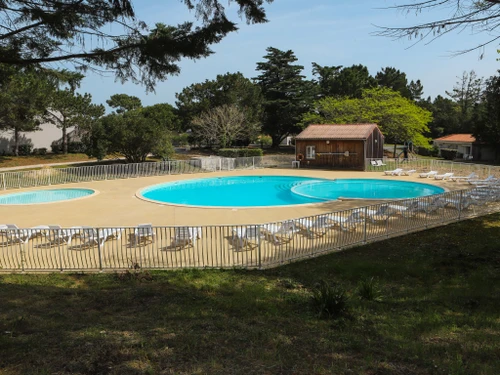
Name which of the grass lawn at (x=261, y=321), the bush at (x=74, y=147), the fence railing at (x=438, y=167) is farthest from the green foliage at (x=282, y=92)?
the grass lawn at (x=261, y=321)

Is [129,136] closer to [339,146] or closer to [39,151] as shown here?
[339,146]

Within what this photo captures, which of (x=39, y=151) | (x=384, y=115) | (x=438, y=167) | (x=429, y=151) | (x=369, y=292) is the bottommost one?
(x=369, y=292)

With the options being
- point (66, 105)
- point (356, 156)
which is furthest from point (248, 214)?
point (66, 105)

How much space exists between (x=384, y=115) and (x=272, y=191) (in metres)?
17.8

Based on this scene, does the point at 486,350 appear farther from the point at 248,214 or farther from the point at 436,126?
the point at 436,126

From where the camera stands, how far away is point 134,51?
6.25 metres

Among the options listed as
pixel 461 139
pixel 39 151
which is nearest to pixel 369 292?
pixel 39 151

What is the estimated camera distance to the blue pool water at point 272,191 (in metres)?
19.1

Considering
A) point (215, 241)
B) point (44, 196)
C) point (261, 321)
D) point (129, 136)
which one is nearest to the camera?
point (261, 321)

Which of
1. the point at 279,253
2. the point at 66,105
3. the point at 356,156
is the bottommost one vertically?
the point at 279,253

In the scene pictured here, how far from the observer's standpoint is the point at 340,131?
97.6 feet

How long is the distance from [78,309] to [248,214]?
8580 mm

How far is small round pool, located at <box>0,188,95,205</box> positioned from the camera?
19.0 m

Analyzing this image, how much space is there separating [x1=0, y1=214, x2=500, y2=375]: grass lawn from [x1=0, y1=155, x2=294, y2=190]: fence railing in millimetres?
15453
